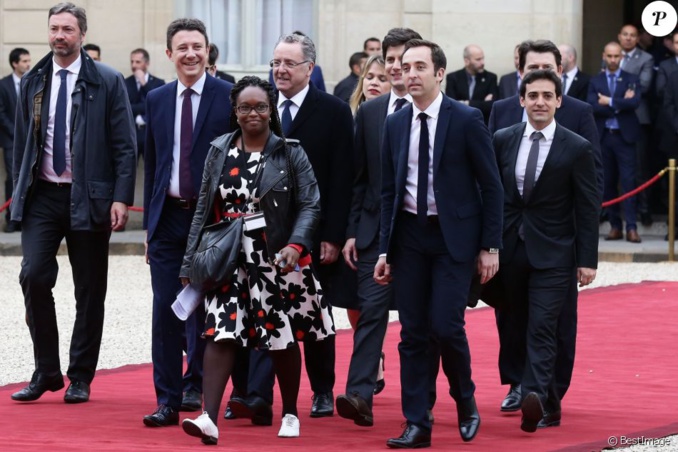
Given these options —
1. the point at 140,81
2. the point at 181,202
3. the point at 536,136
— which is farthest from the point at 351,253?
the point at 140,81

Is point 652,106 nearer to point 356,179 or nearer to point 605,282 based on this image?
point 605,282

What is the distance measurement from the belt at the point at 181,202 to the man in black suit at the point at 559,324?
1681mm

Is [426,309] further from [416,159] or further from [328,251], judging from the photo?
[328,251]

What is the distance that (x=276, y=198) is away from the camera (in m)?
8.20

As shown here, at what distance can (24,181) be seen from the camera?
30.9 feet

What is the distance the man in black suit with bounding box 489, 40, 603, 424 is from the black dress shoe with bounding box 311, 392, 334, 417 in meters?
0.88

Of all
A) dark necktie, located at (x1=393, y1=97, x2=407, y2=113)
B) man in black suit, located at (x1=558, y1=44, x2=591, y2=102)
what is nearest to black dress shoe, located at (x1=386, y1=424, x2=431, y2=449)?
dark necktie, located at (x1=393, y1=97, x2=407, y2=113)

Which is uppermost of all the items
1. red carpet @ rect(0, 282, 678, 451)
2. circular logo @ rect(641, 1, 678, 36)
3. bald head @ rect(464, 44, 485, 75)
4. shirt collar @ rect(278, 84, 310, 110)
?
circular logo @ rect(641, 1, 678, 36)

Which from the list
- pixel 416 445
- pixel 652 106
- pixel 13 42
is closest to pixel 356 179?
pixel 416 445

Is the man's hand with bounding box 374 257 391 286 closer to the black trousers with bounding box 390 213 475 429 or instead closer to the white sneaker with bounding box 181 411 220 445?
the black trousers with bounding box 390 213 475 429

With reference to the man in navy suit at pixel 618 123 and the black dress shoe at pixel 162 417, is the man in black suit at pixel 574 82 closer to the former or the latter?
the man in navy suit at pixel 618 123

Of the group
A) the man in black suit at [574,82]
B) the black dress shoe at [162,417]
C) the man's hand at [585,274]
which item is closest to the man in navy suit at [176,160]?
the black dress shoe at [162,417]

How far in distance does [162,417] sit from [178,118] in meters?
1.53

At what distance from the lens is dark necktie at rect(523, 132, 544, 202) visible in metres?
8.79
